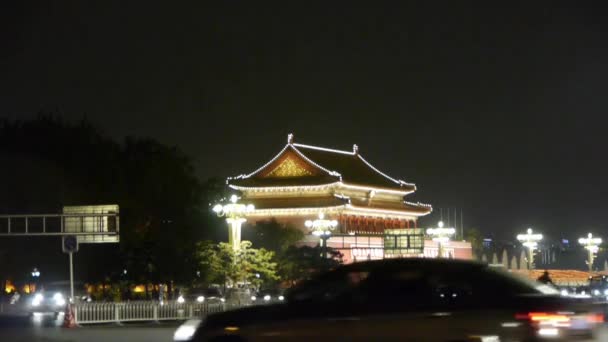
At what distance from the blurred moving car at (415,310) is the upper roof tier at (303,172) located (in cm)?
6560

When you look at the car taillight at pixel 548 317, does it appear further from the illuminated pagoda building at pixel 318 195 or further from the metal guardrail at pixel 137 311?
the illuminated pagoda building at pixel 318 195

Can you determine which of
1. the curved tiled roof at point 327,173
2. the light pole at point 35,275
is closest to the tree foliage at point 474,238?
the curved tiled roof at point 327,173

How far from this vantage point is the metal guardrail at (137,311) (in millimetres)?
35281

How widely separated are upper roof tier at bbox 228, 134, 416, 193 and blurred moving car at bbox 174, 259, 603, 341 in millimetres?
65598

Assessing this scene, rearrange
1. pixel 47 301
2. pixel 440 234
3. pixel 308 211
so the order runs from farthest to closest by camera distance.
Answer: pixel 308 211, pixel 440 234, pixel 47 301

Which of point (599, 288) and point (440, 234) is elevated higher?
point (440, 234)

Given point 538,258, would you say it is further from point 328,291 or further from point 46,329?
point 328,291

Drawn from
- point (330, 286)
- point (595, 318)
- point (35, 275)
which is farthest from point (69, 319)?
point (595, 318)

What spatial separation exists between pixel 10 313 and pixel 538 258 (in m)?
123

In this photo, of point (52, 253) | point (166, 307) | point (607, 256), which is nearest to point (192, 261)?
point (52, 253)

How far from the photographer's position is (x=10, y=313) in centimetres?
4850

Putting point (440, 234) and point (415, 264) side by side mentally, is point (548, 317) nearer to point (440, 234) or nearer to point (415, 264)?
point (415, 264)

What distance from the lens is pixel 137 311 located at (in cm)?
3666

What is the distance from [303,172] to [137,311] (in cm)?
4540
